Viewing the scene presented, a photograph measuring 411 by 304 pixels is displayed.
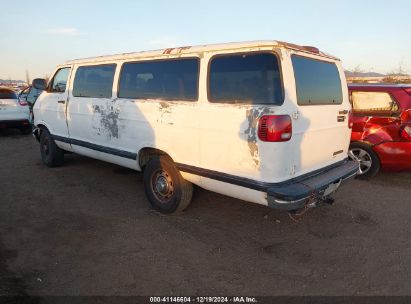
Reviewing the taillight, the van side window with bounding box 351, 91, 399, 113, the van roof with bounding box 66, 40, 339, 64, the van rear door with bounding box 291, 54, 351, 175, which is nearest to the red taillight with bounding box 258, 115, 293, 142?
the van rear door with bounding box 291, 54, 351, 175

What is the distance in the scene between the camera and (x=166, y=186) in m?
4.66

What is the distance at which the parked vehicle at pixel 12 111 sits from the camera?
35.7 feet

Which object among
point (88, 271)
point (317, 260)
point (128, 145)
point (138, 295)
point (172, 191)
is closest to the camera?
point (138, 295)

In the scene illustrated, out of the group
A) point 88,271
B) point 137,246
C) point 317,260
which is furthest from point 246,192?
point 88,271

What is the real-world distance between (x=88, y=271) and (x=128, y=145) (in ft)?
6.59

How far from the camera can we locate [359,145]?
615cm

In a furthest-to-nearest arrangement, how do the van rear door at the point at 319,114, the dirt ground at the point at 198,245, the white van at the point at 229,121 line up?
the van rear door at the point at 319,114 → the white van at the point at 229,121 → the dirt ground at the point at 198,245

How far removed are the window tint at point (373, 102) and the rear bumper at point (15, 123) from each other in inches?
384

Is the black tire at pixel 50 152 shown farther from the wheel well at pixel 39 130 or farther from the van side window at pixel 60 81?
the van side window at pixel 60 81

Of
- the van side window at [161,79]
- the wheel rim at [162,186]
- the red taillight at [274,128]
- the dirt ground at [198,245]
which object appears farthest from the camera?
the wheel rim at [162,186]

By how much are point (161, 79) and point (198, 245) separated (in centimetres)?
209

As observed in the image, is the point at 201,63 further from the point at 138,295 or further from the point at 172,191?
the point at 138,295

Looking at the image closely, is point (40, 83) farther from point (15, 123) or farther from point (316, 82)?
point (15, 123)

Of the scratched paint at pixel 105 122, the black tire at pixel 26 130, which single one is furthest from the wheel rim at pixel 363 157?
the black tire at pixel 26 130
